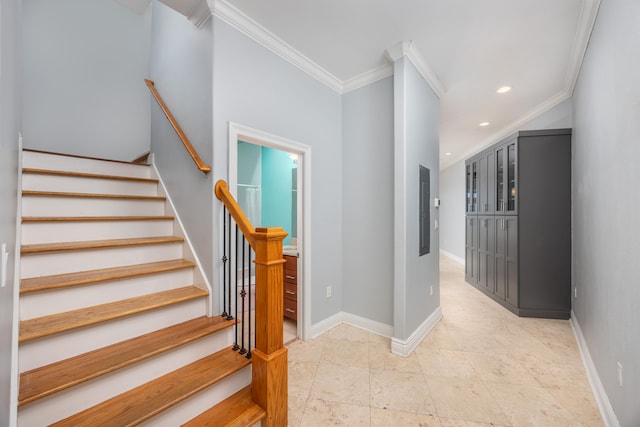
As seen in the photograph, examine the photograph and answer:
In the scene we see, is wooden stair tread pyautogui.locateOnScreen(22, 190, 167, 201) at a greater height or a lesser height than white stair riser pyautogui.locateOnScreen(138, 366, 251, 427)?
greater

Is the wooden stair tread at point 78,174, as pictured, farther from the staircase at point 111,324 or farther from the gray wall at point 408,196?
the gray wall at point 408,196

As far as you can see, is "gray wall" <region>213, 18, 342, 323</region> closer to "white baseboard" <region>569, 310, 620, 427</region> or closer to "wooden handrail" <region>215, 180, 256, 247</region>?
"wooden handrail" <region>215, 180, 256, 247</region>

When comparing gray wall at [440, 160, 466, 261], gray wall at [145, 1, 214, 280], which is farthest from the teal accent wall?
gray wall at [440, 160, 466, 261]

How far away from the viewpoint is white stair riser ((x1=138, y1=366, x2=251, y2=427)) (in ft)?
4.18

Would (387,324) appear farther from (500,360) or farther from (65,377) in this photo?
(65,377)

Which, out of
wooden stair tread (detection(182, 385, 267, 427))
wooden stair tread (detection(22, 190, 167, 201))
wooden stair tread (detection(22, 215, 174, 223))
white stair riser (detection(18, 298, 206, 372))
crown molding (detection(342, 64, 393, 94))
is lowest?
wooden stair tread (detection(182, 385, 267, 427))

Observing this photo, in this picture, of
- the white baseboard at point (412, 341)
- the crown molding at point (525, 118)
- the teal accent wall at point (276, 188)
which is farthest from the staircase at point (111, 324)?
the crown molding at point (525, 118)

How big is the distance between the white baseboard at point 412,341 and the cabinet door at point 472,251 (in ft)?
6.97

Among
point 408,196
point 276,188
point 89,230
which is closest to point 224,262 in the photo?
point 89,230

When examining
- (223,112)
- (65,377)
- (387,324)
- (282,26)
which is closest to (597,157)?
(387,324)

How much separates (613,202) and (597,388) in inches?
53.2

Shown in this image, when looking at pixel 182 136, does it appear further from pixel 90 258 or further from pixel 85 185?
pixel 90 258

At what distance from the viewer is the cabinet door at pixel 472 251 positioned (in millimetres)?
4441

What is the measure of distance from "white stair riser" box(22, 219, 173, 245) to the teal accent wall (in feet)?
8.26
